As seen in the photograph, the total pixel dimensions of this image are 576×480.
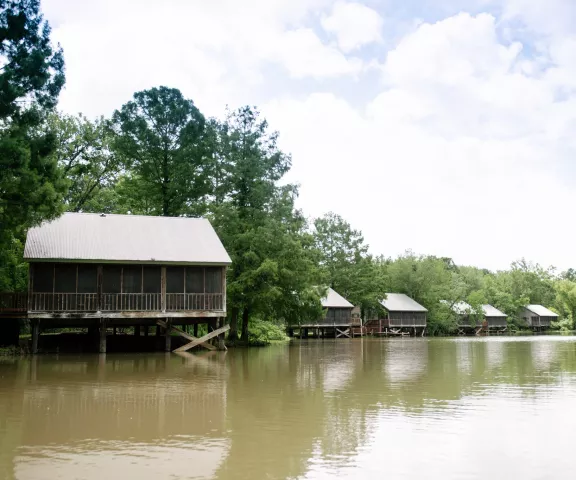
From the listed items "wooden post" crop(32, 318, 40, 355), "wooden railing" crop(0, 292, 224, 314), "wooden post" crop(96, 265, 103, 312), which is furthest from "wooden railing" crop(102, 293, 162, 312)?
"wooden post" crop(32, 318, 40, 355)

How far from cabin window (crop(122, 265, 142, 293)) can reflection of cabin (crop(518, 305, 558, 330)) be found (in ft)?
254

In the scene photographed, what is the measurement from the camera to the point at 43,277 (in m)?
24.6

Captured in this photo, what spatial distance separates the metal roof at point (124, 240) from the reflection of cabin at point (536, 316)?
74421 millimetres

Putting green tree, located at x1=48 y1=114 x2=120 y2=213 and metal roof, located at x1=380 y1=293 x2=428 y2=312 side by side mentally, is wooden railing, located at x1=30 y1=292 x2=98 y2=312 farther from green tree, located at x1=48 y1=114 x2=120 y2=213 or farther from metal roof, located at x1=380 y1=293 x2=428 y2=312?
metal roof, located at x1=380 y1=293 x2=428 y2=312

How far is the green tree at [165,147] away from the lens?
36844 mm

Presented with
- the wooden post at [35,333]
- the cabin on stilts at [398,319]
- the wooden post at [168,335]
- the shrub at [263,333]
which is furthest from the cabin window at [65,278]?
the cabin on stilts at [398,319]

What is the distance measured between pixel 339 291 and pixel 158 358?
41.1 meters

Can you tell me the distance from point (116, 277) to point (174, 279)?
8.09ft

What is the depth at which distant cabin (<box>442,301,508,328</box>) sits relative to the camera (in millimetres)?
75250

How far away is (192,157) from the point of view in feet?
123

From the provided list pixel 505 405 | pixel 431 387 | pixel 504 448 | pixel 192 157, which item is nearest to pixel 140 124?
pixel 192 157

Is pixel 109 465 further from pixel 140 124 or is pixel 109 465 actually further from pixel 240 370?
pixel 140 124

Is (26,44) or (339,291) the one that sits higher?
(26,44)

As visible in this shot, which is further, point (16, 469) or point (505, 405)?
point (505, 405)
